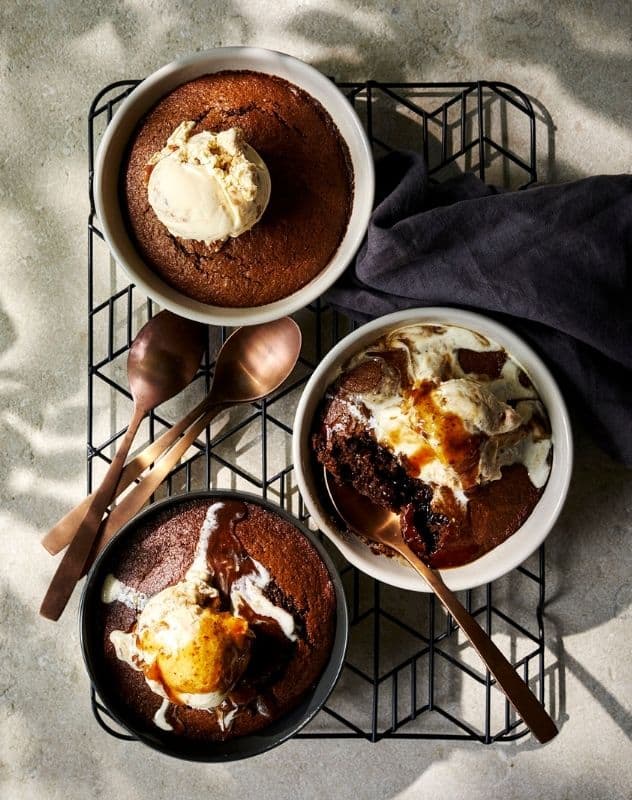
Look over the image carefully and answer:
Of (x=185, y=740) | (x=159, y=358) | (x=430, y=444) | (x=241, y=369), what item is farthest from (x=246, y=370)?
(x=185, y=740)

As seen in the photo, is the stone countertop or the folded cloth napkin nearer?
the folded cloth napkin

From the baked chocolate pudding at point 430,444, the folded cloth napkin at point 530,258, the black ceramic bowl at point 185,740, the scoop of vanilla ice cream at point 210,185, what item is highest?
the scoop of vanilla ice cream at point 210,185

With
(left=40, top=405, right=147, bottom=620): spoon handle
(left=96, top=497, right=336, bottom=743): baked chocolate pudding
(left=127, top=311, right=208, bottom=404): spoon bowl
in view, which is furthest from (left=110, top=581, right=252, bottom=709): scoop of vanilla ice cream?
(left=127, top=311, right=208, bottom=404): spoon bowl

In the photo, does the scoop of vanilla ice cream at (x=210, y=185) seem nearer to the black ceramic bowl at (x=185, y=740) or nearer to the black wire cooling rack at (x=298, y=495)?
the black wire cooling rack at (x=298, y=495)

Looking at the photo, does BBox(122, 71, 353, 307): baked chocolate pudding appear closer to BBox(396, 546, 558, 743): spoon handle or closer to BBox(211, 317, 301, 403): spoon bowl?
BBox(211, 317, 301, 403): spoon bowl

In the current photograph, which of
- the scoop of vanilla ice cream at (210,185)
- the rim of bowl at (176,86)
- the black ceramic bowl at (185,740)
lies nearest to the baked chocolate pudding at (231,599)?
the black ceramic bowl at (185,740)
